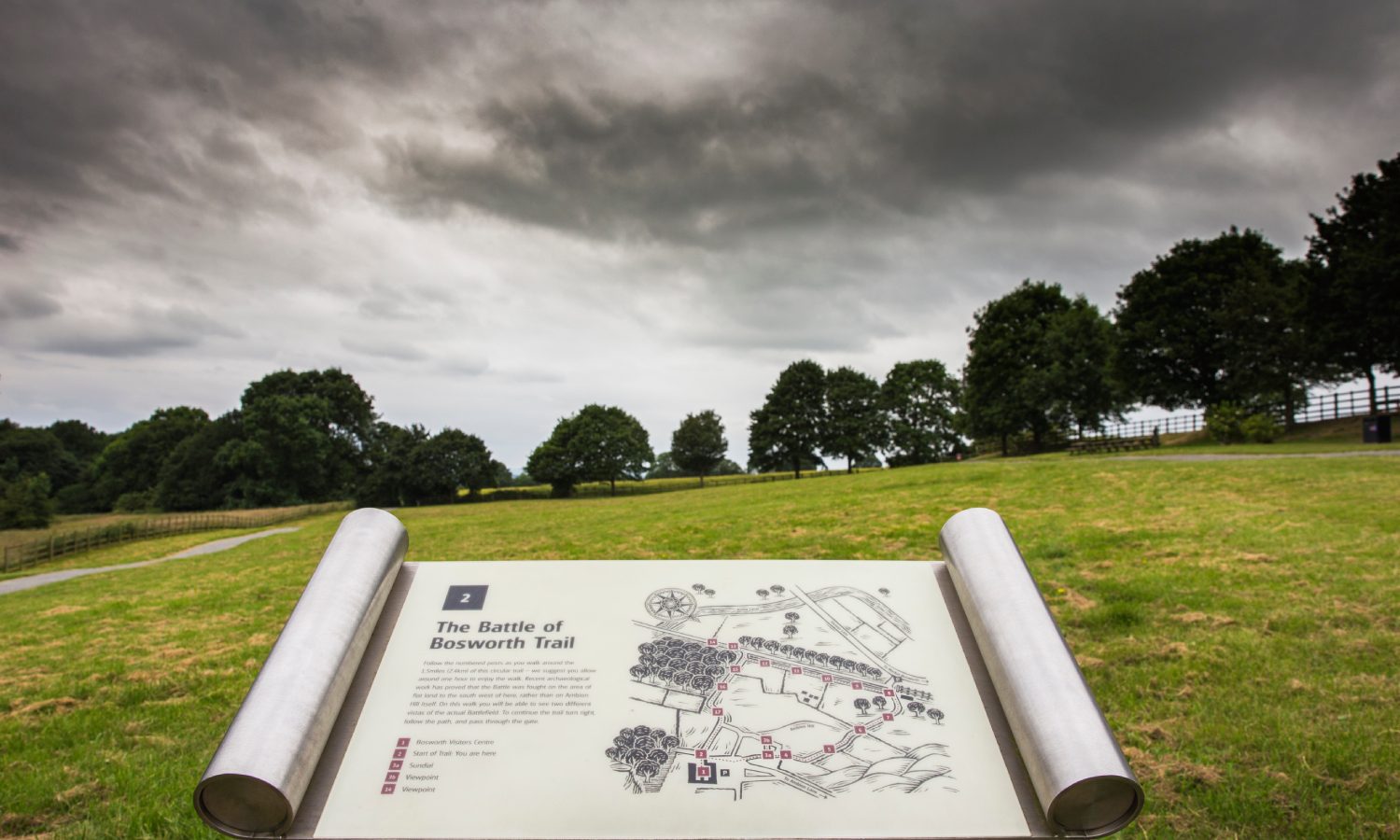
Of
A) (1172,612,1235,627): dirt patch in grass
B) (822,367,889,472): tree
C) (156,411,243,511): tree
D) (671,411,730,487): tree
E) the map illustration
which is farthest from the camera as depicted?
(671,411,730,487): tree

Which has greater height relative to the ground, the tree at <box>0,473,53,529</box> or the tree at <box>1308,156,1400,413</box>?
→ the tree at <box>1308,156,1400,413</box>

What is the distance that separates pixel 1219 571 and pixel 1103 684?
13.4 ft

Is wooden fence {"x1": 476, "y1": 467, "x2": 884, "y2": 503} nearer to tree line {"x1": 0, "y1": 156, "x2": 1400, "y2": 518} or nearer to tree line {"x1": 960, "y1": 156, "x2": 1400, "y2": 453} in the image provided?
tree line {"x1": 0, "y1": 156, "x2": 1400, "y2": 518}

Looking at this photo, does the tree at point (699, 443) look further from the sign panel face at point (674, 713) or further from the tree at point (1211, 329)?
the sign panel face at point (674, 713)

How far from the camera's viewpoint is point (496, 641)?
3.35 metres

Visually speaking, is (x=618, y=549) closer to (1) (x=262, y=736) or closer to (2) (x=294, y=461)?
(1) (x=262, y=736)

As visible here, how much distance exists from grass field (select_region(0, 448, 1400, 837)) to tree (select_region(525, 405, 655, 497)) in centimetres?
4096

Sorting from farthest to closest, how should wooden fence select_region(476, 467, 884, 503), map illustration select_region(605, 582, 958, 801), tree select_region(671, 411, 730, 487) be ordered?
tree select_region(671, 411, 730, 487), wooden fence select_region(476, 467, 884, 503), map illustration select_region(605, 582, 958, 801)

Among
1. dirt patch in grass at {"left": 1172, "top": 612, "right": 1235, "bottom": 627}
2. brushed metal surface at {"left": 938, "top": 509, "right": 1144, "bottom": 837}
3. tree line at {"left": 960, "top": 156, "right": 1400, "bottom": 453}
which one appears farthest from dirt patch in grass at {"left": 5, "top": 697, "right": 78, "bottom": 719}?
tree line at {"left": 960, "top": 156, "right": 1400, "bottom": 453}

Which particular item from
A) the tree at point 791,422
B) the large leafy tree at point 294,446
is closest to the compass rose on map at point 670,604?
the tree at point 791,422

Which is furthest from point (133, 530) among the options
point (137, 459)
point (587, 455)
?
point (137, 459)

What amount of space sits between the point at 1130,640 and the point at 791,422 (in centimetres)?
4684

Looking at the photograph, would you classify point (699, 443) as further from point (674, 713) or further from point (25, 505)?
point (674, 713)

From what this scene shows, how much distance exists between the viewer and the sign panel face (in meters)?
2.73
